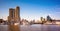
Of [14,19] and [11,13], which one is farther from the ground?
[11,13]

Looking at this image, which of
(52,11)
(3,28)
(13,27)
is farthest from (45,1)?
(3,28)

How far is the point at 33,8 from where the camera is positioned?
10.8 feet

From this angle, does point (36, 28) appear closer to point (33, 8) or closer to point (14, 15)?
point (33, 8)

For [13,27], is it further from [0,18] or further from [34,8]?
[34,8]

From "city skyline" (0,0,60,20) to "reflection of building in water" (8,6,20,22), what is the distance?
3.0 inches

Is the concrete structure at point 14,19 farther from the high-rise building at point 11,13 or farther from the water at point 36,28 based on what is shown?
the water at point 36,28

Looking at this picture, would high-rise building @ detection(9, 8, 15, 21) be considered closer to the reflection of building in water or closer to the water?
the reflection of building in water

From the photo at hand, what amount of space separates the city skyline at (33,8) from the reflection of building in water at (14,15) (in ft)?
0.25

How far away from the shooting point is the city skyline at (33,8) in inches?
127

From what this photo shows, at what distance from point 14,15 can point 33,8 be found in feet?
1.60

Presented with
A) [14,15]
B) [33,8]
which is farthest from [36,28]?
[14,15]

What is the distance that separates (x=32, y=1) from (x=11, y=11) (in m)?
0.56

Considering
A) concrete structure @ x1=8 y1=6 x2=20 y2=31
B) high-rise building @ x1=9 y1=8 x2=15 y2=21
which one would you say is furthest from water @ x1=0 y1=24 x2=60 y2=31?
high-rise building @ x1=9 y1=8 x2=15 y2=21

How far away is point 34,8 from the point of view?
3285 millimetres
